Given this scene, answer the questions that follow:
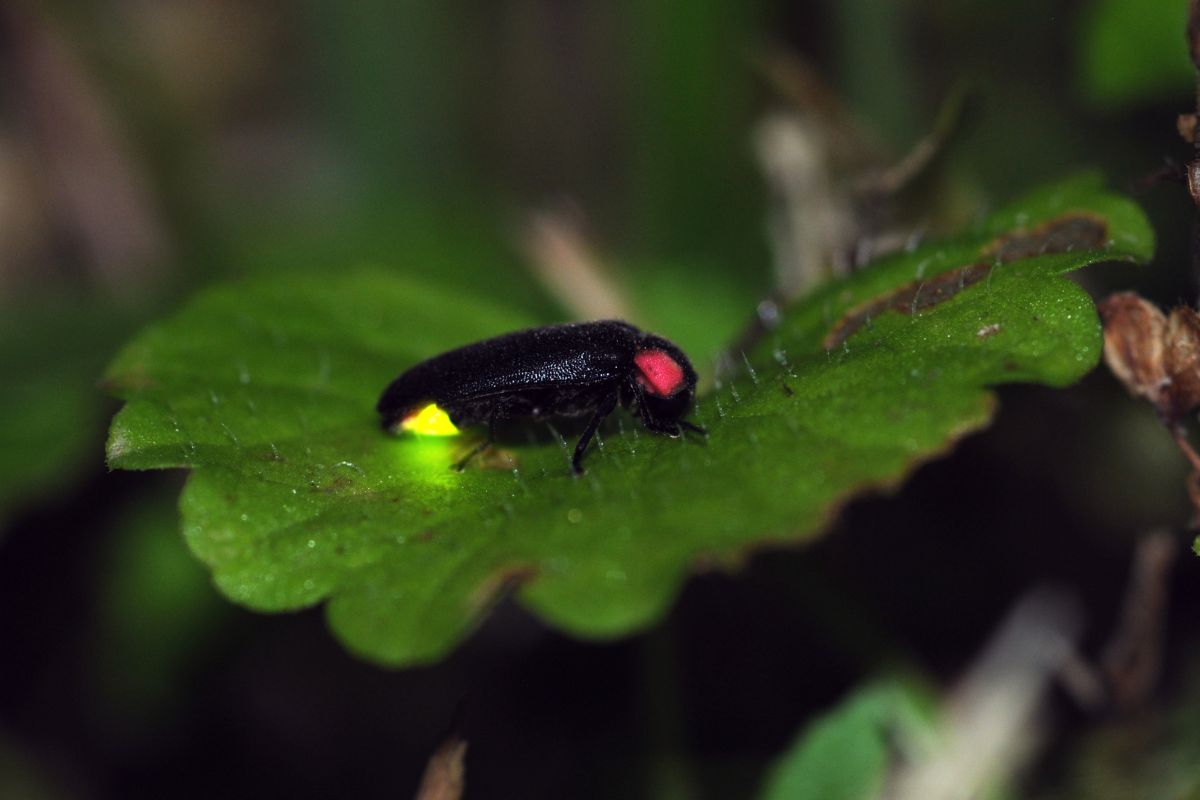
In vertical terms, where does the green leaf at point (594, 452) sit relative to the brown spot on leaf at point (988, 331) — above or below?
above

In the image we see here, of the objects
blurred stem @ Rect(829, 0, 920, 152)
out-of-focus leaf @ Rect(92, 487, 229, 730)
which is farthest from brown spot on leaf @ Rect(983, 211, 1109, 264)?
out-of-focus leaf @ Rect(92, 487, 229, 730)

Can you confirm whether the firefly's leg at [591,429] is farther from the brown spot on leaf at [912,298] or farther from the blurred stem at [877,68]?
the blurred stem at [877,68]

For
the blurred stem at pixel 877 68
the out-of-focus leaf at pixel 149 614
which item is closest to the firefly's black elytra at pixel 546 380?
the out-of-focus leaf at pixel 149 614

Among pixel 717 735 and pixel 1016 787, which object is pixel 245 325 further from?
pixel 1016 787

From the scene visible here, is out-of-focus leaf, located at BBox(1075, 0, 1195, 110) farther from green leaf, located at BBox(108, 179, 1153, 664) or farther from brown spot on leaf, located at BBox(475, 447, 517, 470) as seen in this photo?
brown spot on leaf, located at BBox(475, 447, 517, 470)

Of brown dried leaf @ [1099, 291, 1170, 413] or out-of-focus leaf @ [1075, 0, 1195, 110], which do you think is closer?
brown dried leaf @ [1099, 291, 1170, 413]

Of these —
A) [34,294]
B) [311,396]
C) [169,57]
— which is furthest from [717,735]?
[169,57]

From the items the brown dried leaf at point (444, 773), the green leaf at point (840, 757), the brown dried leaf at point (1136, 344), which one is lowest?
the green leaf at point (840, 757)

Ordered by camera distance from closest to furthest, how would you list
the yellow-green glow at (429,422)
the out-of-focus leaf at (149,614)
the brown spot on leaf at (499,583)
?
the brown spot on leaf at (499,583), the yellow-green glow at (429,422), the out-of-focus leaf at (149,614)
